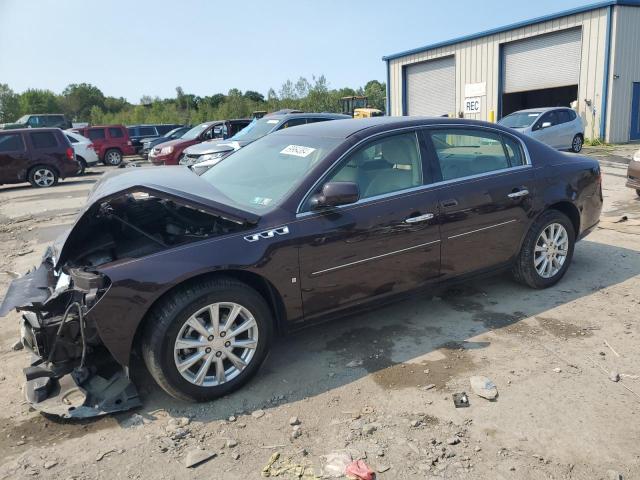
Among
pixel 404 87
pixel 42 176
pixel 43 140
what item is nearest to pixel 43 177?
pixel 42 176

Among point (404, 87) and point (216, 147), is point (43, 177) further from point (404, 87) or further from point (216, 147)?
point (404, 87)

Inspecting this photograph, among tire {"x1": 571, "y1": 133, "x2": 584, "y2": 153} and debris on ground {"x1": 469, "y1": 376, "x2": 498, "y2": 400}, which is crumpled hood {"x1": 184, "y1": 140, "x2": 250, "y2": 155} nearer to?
debris on ground {"x1": 469, "y1": 376, "x2": 498, "y2": 400}

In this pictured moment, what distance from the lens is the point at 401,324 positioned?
4430 millimetres

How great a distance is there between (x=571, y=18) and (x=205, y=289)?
24158 mm

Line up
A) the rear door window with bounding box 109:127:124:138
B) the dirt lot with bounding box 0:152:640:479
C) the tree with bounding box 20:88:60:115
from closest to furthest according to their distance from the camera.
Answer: the dirt lot with bounding box 0:152:640:479
the rear door window with bounding box 109:127:124:138
the tree with bounding box 20:88:60:115

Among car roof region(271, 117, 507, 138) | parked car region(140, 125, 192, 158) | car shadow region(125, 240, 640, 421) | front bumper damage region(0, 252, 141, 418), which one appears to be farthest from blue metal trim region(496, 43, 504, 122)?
front bumper damage region(0, 252, 141, 418)

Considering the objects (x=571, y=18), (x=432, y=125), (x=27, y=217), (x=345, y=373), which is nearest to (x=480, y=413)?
(x=345, y=373)

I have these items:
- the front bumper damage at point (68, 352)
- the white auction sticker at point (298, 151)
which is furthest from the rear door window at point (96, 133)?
the front bumper damage at point (68, 352)

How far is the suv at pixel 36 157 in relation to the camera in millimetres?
14703

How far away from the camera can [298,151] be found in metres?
4.16

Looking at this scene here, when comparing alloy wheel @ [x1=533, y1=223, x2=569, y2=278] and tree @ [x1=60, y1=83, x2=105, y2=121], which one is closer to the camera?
alloy wheel @ [x1=533, y1=223, x2=569, y2=278]

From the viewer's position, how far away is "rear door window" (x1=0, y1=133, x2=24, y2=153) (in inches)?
574

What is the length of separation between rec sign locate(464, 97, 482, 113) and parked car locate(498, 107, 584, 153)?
33.0 feet

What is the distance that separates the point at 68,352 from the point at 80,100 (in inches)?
3649
